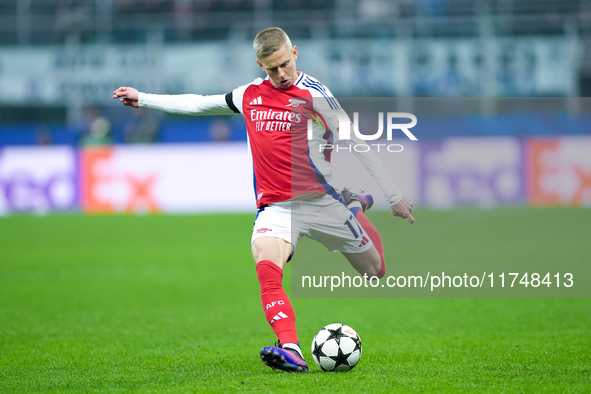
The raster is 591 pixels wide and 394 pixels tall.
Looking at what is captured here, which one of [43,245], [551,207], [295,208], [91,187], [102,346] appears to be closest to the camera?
[295,208]

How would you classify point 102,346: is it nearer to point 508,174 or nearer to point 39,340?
point 39,340

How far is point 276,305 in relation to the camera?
18.0 ft

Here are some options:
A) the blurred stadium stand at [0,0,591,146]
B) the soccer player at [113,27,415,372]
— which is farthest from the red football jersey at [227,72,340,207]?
the blurred stadium stand at [0,0,591,146]

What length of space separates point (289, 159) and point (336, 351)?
1.39 meters

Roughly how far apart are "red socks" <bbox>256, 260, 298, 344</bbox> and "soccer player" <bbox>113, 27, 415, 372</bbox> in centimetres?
5

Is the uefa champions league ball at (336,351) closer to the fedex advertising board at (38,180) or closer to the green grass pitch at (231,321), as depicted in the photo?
the green grass pitch at (231,321)

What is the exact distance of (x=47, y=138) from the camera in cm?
2019

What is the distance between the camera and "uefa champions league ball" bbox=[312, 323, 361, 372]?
5.44 metres

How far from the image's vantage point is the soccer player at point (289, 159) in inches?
227

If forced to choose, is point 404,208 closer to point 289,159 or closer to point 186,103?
point 289,159

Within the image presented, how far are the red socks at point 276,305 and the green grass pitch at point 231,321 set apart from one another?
28 centimetres

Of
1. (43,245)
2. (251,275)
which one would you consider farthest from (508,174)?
(43,245)

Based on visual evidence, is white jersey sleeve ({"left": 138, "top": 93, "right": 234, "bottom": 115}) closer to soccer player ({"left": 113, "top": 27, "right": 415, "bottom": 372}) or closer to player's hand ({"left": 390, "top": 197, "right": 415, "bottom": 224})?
soccer player ({"left": 113, "top": 27, "right": 415, "bottom": 372})

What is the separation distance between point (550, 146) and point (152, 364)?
566 inches
